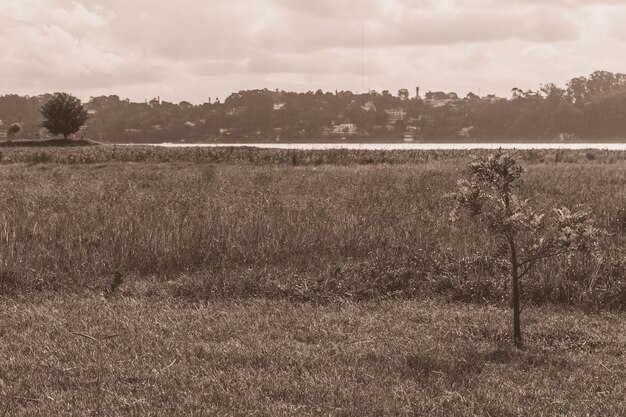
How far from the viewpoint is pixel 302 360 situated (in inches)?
259

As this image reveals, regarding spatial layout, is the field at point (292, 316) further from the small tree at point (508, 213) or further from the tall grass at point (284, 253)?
the small tree at point (508, 213)

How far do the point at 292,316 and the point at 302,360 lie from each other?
1.84 m

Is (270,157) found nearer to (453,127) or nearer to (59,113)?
(59,113)

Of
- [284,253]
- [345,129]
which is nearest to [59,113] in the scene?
[284,253]

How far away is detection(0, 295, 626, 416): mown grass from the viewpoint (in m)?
5.56

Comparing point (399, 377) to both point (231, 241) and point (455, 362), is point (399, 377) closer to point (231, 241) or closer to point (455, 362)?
point (455, 362)

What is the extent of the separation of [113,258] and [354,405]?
22.0 ft

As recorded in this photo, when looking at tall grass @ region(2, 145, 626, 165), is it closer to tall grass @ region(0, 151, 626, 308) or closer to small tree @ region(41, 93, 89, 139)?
tall grass @ region(0, 151, 626, 308)

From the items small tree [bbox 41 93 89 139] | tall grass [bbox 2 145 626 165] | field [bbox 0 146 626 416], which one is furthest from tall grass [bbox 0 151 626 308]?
small tree [bbox 41 93 89 139]

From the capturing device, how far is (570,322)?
8.20 m

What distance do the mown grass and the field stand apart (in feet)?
0.08

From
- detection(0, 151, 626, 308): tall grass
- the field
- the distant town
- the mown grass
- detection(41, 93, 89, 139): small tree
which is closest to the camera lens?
the mown grass

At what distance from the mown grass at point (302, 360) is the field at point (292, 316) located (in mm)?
25

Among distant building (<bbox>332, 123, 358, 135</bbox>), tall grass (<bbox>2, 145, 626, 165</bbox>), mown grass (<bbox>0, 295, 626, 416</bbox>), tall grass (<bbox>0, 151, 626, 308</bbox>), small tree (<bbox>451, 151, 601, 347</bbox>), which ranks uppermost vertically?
distant building (<bbox>332, 123, 358, 135</bbox>)
